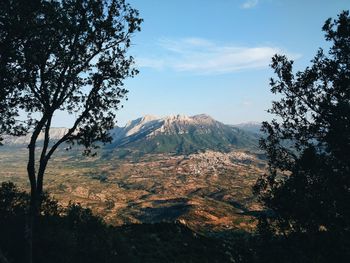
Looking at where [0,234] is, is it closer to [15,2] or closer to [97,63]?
[97,63]

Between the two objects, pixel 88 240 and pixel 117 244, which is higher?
pixel 88 240

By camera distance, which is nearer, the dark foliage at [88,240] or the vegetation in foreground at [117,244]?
the vegetation in foreground at [117,244]

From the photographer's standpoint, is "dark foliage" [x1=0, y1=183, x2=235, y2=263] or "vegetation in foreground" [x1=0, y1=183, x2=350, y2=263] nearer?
"vegetation in foreground" [x1=0, y1=183, x2=350, y2=263]

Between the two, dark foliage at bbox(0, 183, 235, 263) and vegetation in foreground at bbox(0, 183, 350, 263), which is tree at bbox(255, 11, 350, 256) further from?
dark foliage at bbox(0, 183, 235, 263)

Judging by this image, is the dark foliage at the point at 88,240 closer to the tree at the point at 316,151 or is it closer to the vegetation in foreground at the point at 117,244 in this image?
the vegetation in foreground at the point at 117,244

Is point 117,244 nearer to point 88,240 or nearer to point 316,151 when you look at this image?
point 88,240

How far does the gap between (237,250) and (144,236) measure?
43.0 feet

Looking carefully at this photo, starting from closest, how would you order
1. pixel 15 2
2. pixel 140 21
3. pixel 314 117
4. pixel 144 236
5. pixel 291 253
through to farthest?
pixel 15 2 < pixel 291 253 < pixel 140 21 < pixel 314 117 < pixel 144 236

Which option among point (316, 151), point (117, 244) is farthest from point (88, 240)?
point (316, 151)

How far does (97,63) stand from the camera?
110 ft

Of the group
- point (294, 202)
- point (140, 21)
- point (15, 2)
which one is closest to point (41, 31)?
point (15, 2)

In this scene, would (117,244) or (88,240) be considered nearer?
(88,240)

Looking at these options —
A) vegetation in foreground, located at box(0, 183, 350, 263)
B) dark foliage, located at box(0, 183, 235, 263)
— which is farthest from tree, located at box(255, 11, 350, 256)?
dark foliage, located at box(0, 183, 235, 263)

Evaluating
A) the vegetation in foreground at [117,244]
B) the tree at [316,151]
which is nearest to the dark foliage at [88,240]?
the vegetation in foreground at [117,244]
